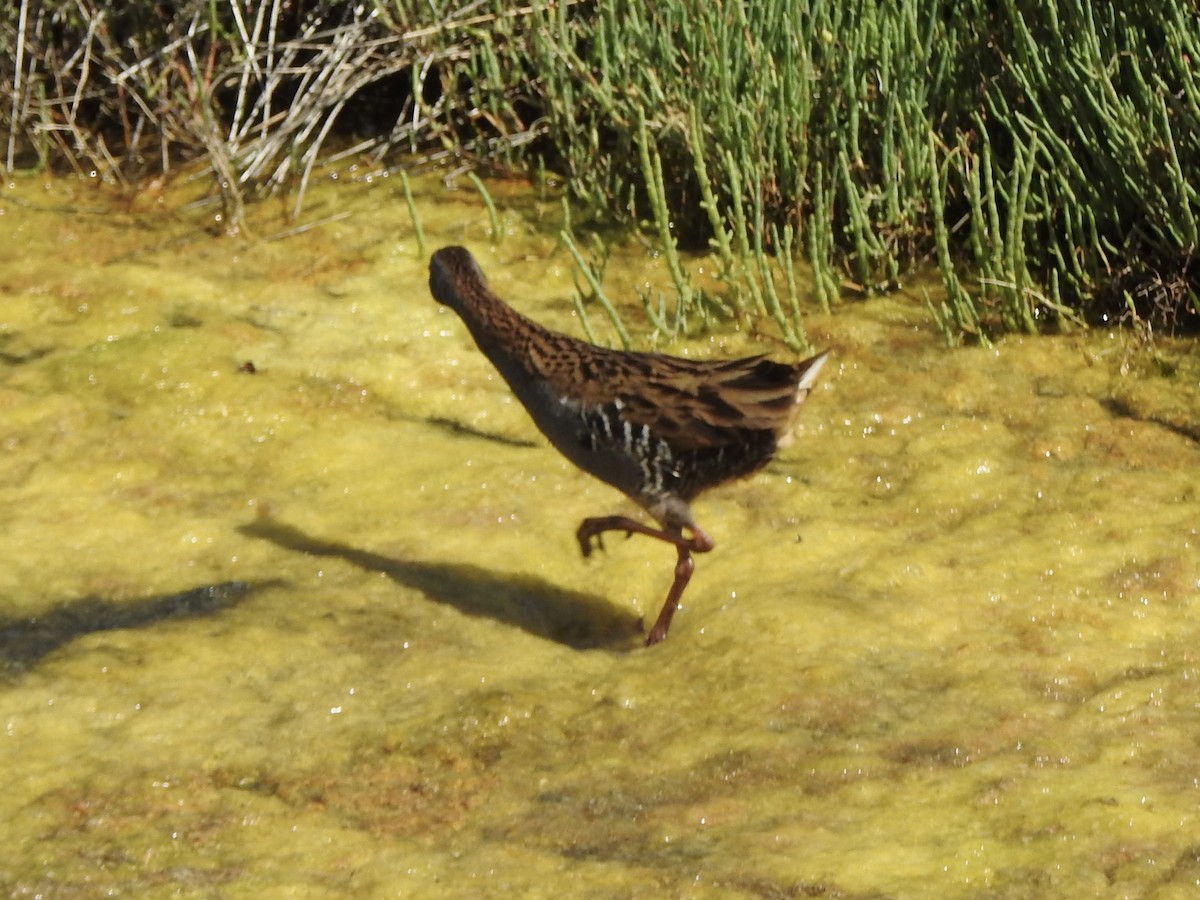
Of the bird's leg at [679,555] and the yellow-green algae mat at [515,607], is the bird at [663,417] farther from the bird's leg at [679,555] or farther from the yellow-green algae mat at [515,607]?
the yellow-green algae mat at [515,607]

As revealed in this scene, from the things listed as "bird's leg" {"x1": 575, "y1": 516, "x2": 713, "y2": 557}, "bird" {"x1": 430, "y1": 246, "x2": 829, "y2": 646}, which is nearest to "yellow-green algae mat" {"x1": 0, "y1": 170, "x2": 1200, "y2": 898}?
"bird's leg" {"x1": 575, "y1": 516, "x2": 713, "y2": 557}

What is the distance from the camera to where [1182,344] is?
211 inches

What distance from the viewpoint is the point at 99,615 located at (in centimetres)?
420

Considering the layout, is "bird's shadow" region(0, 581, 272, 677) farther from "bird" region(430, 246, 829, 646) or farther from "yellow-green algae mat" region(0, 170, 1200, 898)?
"bird" region(430, 246, 829, 646)

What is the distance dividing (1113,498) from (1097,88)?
1.42m

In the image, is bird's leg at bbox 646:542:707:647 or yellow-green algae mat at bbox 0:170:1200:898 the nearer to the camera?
yellow-green algae mat at bbox 0:170:1200:898

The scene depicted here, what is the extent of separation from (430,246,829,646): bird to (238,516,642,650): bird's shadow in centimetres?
20

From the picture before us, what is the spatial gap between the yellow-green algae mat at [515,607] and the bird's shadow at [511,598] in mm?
12

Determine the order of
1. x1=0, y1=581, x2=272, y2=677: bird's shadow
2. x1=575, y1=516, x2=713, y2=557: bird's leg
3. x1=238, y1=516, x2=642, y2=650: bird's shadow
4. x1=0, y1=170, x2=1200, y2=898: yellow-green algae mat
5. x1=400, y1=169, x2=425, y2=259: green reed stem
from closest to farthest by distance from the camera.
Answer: x1=0, y1=170, x2=1200, y2=898: yellow-green algae mat
x1=0, y1=581, x2=272, y2=677: bird's shadow
x1=575, y1=516, x2=713, y2=557: bird's leg
x1=238, y1=516, x2=642, y2=650: bird's shadow
x1=400, y1=169, x2=425, y2=259: green reed stem

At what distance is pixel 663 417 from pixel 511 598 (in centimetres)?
71

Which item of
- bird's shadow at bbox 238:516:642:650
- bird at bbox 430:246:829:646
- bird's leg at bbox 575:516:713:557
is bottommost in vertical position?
bird's shadow at bbox 238:516:642:650

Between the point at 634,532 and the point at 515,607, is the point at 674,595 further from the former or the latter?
the point at 515,607

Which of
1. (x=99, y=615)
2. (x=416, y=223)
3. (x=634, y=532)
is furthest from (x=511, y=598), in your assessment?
(x=416, y=223)

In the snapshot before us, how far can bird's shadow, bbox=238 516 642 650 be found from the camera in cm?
435
